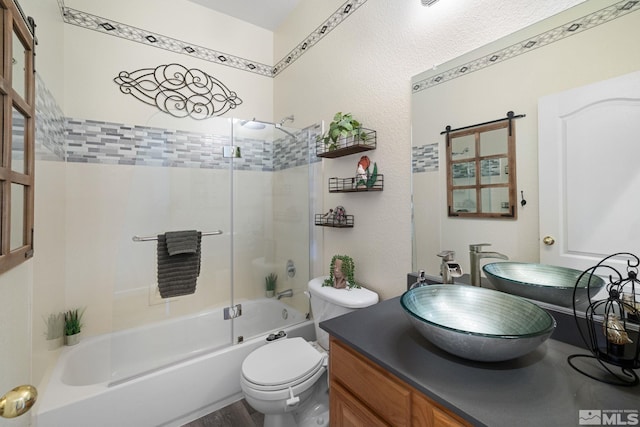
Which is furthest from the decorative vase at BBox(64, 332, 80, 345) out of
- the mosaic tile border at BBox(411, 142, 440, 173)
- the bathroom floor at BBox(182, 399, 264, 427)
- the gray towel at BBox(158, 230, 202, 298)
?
the mosaic tile border at BBox(411, 142, 440, 173)

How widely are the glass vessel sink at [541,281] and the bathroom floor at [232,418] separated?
1.57 meters

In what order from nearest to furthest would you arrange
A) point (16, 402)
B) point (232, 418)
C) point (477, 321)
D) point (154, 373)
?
point (16, 402), point (477, 321), point (154, 373), point (232, 418)

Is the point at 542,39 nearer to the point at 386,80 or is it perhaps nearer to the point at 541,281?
the point at 386,80

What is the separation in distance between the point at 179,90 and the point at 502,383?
265 centimetres

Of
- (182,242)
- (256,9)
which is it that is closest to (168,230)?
(182,242)

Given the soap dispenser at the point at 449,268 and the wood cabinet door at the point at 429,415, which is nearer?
the wood cabinet door at the point at 429,415

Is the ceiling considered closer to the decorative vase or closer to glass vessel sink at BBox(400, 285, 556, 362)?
glass vessel sink at BBox(400, 285, 556, 362)

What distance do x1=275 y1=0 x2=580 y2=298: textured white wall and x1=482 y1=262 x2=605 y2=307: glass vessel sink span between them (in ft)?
0.99

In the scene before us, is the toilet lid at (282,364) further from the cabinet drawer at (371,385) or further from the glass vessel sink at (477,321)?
the glass vessel sink at (477,321)

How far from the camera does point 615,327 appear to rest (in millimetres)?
677

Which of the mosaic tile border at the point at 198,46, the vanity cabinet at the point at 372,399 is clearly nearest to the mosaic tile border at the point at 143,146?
the mosaic tile border at the point at 198,46

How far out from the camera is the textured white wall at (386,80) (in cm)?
118

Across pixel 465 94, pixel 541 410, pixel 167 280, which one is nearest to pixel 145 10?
pixel 167 280

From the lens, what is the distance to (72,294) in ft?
5.90
